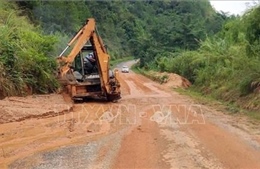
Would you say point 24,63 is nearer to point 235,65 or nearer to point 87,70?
point 87,70

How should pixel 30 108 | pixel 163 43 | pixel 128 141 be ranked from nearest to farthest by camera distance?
pixel 128 141
pixel 30 108
pixel 163 43

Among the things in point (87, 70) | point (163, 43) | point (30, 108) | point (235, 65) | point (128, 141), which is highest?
point (163, 43)

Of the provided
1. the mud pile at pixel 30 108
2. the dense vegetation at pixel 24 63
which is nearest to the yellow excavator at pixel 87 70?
the dense vegetation at pixel 24 63

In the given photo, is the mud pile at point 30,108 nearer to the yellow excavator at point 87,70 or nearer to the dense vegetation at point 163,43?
the dense vegetation at point 163,43

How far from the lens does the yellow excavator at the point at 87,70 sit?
1786cm

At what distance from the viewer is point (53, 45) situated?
20.6 m

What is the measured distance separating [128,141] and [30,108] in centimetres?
453

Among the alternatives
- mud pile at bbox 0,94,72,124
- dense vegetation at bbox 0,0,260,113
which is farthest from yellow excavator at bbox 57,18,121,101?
mud pile at bbox 0,94,72,124

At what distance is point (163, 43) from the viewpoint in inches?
2376

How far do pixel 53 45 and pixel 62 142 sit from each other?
1107cm

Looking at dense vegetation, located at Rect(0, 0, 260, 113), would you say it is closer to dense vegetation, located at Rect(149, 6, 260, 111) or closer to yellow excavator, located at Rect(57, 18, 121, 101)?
dense vegetation, located at Rect(149, 6, 260, 111)

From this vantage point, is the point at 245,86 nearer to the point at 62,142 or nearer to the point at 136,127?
the point at 136,127

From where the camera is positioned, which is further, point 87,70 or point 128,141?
point 87,70

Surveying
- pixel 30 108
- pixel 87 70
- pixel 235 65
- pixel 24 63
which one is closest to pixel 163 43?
pixel 235 65
